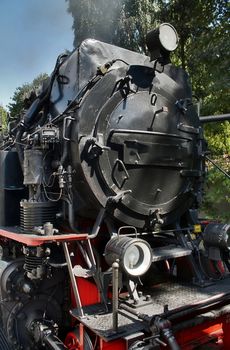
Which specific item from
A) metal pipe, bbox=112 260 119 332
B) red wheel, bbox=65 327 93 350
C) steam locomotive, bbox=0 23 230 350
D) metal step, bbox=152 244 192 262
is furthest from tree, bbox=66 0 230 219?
metal pipe, bbox=112 260 119 332

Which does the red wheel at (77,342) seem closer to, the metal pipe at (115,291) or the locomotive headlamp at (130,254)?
the metal pipe at (115,291)

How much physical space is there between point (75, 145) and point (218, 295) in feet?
5.50

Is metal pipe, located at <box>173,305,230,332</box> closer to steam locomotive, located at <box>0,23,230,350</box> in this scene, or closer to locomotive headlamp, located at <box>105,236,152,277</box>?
steam locomotive, located at <box>0,23,230,350</box>

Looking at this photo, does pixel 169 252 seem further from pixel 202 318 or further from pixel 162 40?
pixel 162 40

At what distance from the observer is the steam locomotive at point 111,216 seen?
278cm

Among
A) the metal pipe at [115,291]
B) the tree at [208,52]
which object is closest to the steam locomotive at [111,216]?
the metal pipe at [115,291]

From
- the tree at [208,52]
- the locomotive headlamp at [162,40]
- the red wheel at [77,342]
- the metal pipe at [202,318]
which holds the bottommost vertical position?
the red wheel at [77,342]

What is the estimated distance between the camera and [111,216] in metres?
3.14

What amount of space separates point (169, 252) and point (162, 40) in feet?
6.14

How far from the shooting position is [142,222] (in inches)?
130

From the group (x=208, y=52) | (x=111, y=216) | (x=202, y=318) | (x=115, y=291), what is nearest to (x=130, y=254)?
(x=115, y=291)

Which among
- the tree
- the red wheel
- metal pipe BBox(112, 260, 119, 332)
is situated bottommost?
the red wheel

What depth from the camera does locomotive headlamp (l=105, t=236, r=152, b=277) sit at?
257 cm

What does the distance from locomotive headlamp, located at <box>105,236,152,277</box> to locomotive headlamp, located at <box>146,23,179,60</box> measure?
5.68 ft
